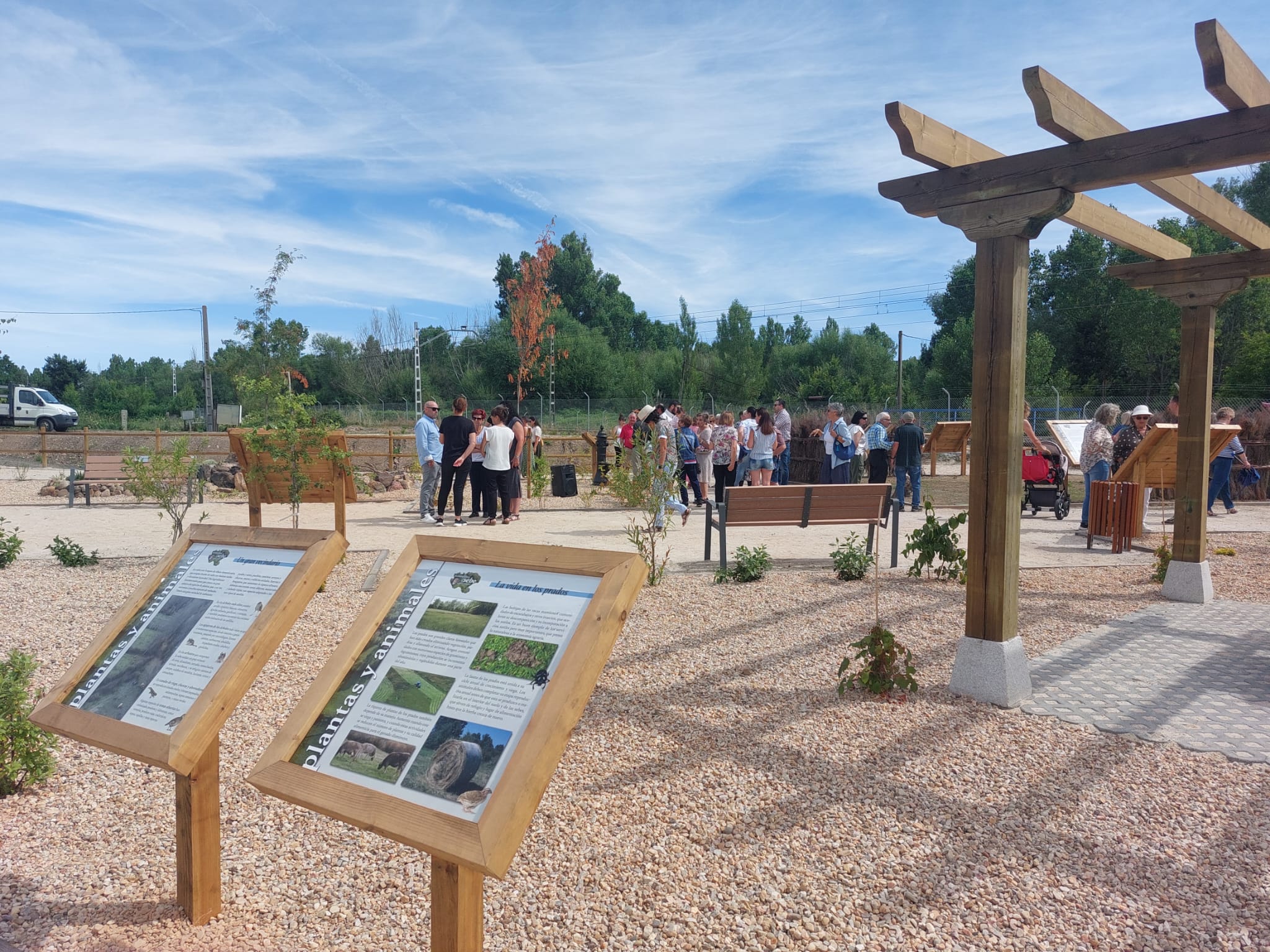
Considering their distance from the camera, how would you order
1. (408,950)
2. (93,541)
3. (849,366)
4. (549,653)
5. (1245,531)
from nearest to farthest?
(549,653), (408,950), (93,541), (1245,531), (849,366)

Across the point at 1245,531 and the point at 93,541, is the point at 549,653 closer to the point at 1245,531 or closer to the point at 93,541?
the point at 93,541

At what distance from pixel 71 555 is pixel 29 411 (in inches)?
1241

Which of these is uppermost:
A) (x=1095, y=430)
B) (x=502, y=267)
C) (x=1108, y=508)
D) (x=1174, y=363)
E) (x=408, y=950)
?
(x=502, y=267)

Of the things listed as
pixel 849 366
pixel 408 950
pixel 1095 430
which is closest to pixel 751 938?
pixel 408 950

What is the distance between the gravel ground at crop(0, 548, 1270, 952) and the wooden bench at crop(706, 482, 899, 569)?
10.8 ft

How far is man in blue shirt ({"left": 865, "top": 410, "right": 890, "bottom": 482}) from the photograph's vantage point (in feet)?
42.7

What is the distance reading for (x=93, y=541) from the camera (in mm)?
9891

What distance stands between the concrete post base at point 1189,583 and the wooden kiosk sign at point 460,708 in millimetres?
6458

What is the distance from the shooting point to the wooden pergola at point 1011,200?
378cm

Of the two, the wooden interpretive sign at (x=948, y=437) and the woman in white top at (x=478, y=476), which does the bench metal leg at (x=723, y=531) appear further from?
the wooden interpretive sign at (x=948, y=437)

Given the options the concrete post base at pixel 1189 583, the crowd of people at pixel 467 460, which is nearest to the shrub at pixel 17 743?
the concrete post base at pixel 1189 583

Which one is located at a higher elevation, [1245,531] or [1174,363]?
[1174,363]

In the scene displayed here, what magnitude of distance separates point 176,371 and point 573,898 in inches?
3635

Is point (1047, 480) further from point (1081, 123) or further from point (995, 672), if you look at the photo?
point (1081, 123)
